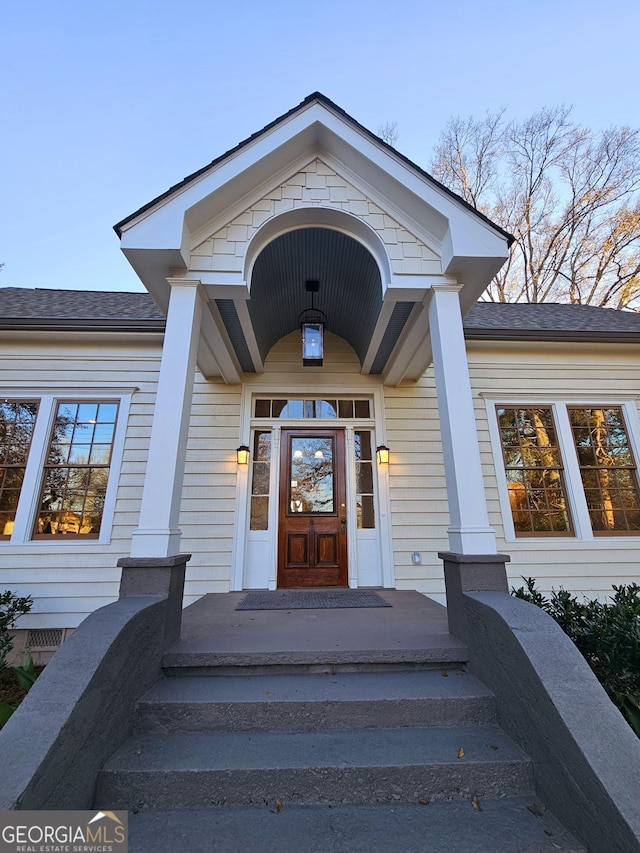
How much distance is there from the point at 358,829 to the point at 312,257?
4226mm

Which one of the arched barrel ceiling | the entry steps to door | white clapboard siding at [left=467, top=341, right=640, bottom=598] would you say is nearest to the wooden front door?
the arched barrel ceiling

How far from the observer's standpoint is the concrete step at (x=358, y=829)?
135 cm

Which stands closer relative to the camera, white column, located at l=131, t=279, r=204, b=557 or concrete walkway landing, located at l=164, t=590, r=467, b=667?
concrete walkway landing, located at l=164, t=590, r=467, b=667

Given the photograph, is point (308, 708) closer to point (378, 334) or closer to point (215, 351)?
point (378, 334)

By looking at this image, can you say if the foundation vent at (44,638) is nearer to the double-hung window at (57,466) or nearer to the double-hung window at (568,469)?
the double-hung window at (57,466)

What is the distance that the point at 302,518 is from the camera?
485cm

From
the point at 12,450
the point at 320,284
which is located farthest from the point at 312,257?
the point at 12,450

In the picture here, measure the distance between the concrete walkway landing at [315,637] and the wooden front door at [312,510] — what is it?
47.5 inches

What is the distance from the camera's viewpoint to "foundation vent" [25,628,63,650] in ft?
13.6

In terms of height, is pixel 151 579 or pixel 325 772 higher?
pixel 151 579

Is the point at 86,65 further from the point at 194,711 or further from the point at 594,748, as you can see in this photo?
the point at 594,748

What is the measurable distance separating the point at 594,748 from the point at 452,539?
1432 millimetres

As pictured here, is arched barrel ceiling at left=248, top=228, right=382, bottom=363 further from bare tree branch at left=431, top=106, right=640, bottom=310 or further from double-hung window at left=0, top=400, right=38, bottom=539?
bare tree branch at left=431, top=106, right=640, bottom=310

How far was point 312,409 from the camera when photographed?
17.2 ft
